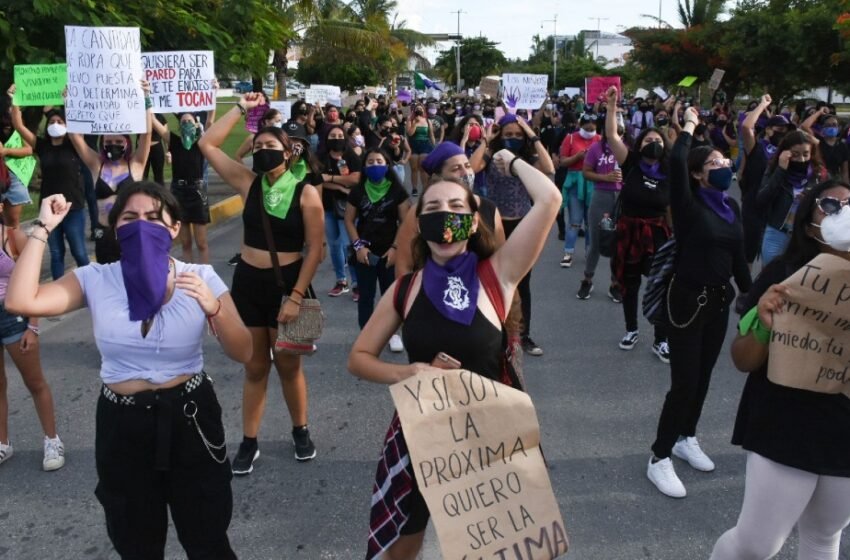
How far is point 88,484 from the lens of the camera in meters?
4.00

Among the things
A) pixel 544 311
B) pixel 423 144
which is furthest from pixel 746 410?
pixel 423 144

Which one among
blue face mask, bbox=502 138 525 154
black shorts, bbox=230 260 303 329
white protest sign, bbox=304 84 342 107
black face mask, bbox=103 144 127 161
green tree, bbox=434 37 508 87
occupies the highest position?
green tree, bbox=434 37 508 87

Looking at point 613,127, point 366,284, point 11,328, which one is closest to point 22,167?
point 11,328

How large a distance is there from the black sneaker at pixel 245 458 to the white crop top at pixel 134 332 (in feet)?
5.37

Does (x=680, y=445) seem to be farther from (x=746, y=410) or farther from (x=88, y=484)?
(x=88, y=484)

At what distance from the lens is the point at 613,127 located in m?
5.27

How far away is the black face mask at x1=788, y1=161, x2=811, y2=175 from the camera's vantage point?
556cm

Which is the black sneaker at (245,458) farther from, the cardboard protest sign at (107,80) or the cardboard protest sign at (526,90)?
the cardboard protest sign at (526,90)

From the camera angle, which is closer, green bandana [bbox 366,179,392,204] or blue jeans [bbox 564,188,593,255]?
green bandana [bbox 366,179,392,204]

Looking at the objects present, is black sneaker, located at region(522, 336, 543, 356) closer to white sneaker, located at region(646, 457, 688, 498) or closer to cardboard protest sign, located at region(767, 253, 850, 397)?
white sneaker, located at region(646, 457, 688, 498)

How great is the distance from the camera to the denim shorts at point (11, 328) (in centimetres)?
392

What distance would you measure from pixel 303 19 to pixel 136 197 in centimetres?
2296

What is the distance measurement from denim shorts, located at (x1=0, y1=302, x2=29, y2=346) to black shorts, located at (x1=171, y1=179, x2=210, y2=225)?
13.8 ft

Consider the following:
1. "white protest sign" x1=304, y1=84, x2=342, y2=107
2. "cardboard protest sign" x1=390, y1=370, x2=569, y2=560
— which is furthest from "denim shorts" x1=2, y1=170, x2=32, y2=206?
"white protest sign" x1=304, y1=84, x2=342, y2=107
